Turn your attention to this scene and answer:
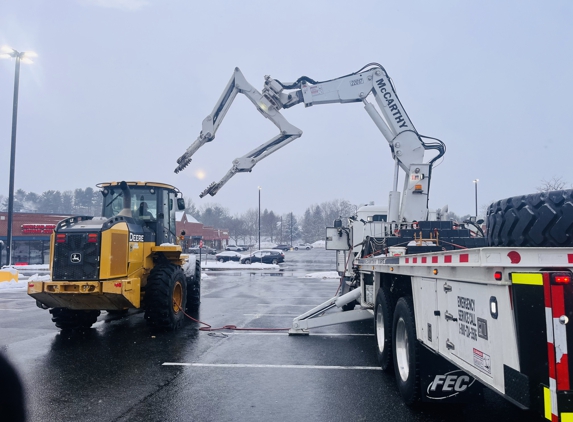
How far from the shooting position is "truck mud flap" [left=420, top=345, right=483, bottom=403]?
464 centimetres

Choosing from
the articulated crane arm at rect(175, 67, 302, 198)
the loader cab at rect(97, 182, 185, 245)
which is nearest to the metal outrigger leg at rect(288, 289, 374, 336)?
the loader cab at rect(97, 182, 185, 245)

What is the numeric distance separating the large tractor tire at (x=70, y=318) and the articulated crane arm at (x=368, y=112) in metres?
4.06

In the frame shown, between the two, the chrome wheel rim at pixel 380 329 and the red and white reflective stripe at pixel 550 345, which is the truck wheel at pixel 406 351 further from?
the red and white reflective stripe at pixel 550 345

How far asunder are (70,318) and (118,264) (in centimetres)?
181

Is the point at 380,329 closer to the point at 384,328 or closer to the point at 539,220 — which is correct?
the point at 384,328

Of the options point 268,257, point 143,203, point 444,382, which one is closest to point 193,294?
point 143,203

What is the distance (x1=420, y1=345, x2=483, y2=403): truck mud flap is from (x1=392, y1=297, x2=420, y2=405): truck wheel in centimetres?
9

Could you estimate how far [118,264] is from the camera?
8.77 metres

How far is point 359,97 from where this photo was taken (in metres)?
11.6

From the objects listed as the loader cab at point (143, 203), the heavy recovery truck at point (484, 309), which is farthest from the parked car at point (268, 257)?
the heavy recovery truck at point (484, 309)

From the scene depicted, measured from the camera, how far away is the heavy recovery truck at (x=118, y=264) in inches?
330

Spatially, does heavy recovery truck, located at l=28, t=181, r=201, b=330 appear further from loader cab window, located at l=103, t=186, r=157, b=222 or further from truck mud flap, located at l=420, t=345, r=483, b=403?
truck mud flap, located at l=420, t=345, r=483, b=403

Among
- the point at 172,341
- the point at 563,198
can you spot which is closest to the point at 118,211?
the point at 172,341

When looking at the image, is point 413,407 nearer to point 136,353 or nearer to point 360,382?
point 360,382
